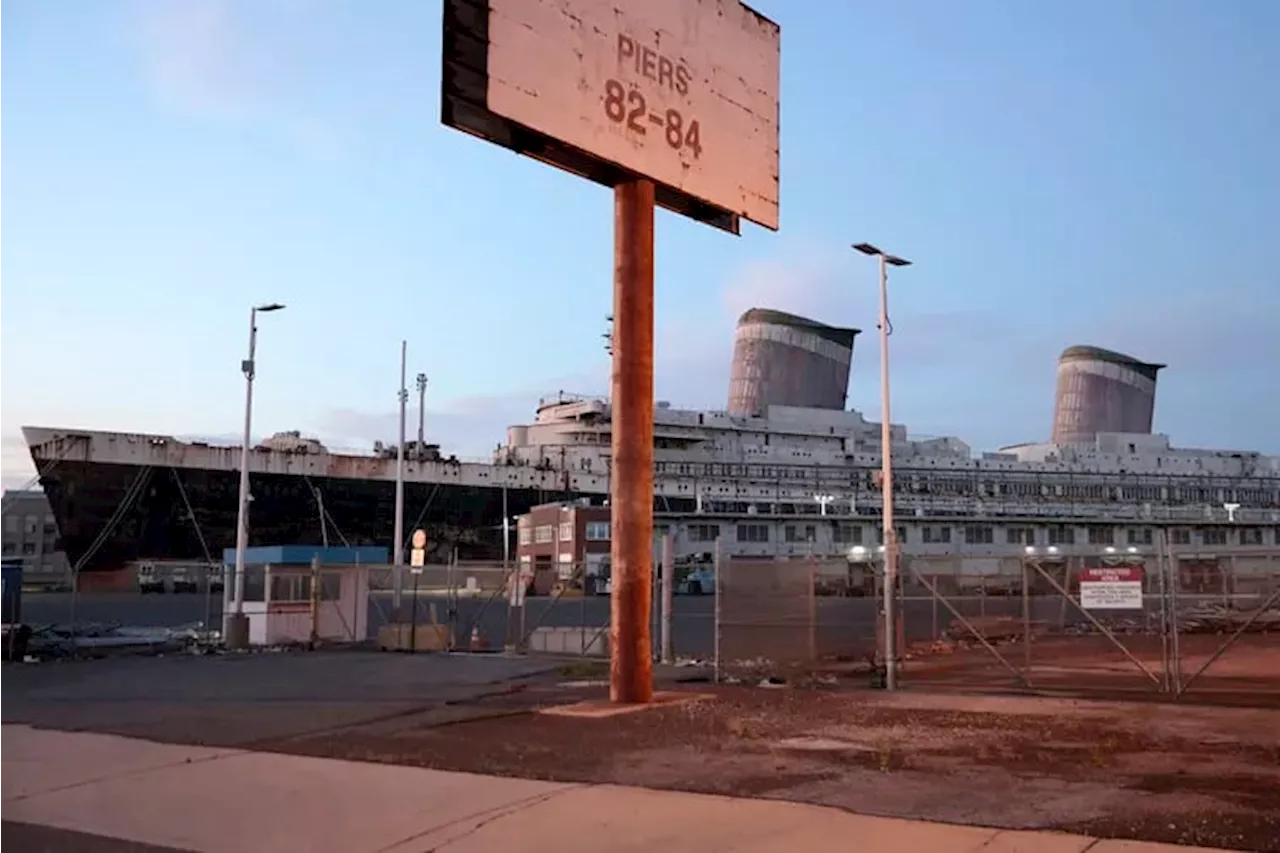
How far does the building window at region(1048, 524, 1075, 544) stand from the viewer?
10494cm

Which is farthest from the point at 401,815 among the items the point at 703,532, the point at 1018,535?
the point at 1018,535

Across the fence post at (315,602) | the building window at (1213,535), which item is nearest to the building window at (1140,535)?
the building window at (1213,535)

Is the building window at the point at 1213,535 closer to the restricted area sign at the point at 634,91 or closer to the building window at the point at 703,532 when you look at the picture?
the building window at the point at 703,532

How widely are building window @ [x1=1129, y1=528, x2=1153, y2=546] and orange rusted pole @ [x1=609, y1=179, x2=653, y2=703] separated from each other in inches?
3914

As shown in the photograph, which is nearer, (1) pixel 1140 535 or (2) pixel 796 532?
(2) pixel 796 532

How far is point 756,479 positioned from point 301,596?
75171 millimetres

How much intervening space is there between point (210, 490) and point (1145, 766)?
264 feet

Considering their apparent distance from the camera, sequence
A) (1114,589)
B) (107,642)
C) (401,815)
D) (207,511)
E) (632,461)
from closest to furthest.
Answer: (401,815)
(632,461)
(1114,589)
(107,642)
(207,511)

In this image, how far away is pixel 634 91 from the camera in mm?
15500

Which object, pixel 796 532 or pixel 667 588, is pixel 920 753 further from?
pixel 796 532

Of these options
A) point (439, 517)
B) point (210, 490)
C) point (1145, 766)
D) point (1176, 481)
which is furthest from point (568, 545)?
point (1145, 766)

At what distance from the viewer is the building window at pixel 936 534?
3880 inches

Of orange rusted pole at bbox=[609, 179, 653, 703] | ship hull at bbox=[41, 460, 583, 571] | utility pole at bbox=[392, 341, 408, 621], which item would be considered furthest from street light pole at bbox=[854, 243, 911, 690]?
ship hull at bbox=[41, 460, 583, 571]

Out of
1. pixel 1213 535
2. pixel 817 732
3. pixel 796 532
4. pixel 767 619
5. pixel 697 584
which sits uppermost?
pixel 1213 535
